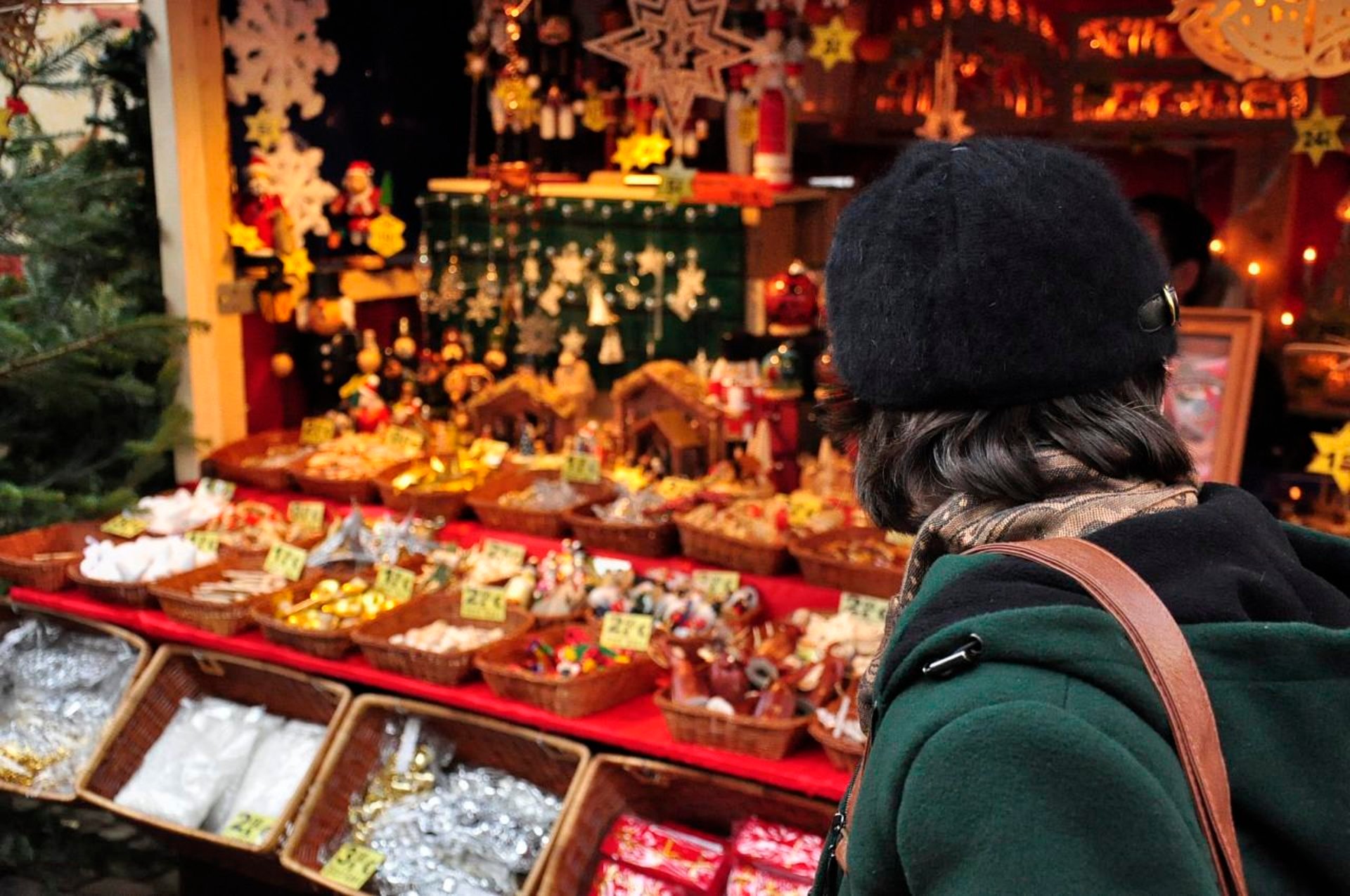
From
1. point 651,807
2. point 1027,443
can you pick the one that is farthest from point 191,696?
point 1027,443

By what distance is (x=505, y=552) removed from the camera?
3.69 meters

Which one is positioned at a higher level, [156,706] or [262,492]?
[262,492]

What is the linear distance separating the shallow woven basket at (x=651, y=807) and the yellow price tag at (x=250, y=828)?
740mm

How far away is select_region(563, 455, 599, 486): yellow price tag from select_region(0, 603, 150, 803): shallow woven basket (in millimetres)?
1259

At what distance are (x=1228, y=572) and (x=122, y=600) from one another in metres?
3.28

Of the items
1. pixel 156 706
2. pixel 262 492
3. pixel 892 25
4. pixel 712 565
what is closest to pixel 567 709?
pixel 712 565

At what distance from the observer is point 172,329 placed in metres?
4.14

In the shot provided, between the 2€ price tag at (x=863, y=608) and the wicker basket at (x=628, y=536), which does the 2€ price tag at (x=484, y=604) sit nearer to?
the wicker basket at (x=628, y=536)

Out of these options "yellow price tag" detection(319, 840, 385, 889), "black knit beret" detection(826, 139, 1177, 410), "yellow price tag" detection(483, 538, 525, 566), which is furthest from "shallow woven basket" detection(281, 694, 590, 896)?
"black knit beret" detection(826, 139, 1177, 410)

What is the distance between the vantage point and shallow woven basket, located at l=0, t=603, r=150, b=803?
3.35m

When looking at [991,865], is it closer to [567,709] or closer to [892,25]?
[567,709]

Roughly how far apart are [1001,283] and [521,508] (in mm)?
2856

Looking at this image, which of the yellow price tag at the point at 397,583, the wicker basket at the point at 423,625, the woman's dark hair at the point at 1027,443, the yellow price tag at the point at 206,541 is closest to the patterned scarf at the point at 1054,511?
the woman's dark hair at the point at 1027,443

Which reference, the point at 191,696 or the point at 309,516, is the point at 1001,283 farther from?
the point at 309,516
